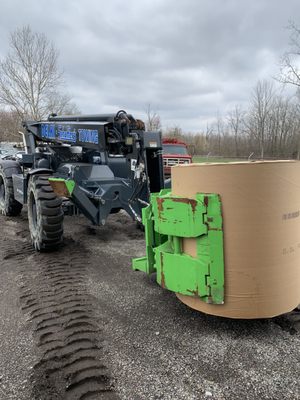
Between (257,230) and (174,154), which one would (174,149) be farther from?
(257,230)

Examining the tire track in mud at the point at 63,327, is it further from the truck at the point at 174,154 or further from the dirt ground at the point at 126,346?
the truck at the point at 174,154

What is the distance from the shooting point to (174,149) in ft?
45.2

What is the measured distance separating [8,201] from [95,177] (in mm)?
3255

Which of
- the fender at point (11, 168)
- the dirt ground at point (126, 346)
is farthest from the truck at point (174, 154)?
the dirt ground at point (126, 346)

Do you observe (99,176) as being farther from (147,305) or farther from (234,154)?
(234,154)

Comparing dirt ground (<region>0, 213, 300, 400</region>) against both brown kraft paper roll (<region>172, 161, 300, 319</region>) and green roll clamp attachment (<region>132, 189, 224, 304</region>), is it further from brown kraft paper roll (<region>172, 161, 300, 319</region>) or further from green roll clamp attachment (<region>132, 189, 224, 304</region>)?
green roll clamp attachment (<region>132, 189, 224, 304</region>)

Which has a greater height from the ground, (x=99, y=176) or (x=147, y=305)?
(x=99, y=176)

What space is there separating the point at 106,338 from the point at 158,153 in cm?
339

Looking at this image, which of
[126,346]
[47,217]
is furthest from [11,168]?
[126,346]

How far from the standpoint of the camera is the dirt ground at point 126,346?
2.45m

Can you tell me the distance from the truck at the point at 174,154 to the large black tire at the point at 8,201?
5705 mm

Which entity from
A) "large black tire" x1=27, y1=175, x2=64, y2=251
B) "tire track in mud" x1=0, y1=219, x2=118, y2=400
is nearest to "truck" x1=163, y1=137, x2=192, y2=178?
"large black tire" x1=27, y1=175, x2=64, y2=251

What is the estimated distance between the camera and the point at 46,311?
359 centimetres

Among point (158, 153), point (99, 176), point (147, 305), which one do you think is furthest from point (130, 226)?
point (147, 305)
